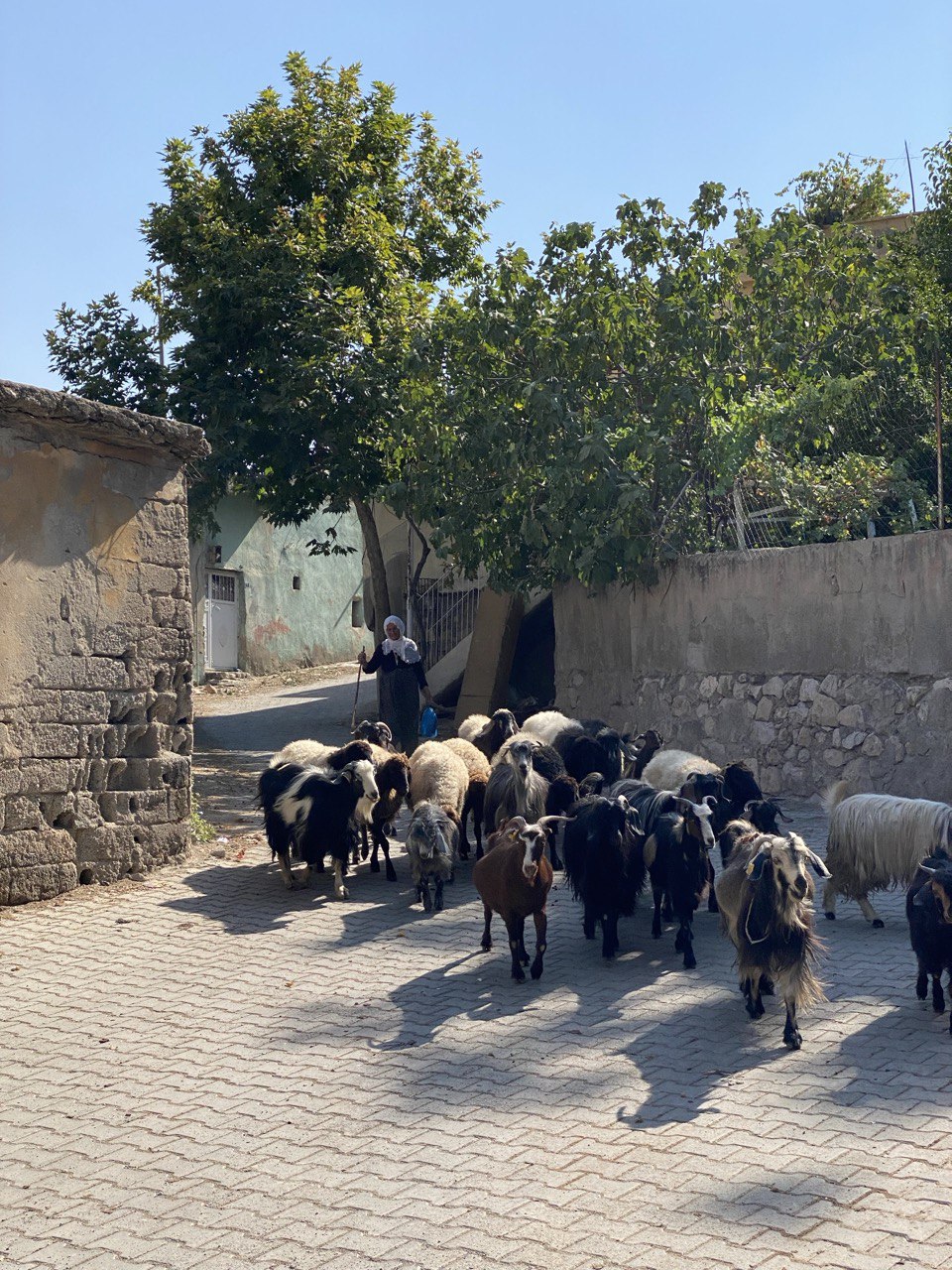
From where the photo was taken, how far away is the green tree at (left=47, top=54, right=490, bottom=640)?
1564cm

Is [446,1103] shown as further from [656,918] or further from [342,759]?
[342,759]

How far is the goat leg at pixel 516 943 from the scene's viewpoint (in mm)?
7039

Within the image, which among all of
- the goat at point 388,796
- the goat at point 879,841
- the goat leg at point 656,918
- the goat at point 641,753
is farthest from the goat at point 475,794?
the goat at point 879,841

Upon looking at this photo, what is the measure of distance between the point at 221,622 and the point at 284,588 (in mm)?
2122

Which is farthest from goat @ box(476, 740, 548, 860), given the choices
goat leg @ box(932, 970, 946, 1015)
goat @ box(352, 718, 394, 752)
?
goat leg @ box(932, 970, 946, 1015)

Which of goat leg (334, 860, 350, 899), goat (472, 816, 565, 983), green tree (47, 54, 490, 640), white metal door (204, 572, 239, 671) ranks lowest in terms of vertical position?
goat leg (334, 860, 350, 899)

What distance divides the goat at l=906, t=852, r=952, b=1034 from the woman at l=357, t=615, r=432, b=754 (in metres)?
7.90

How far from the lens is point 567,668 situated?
15.6 meters

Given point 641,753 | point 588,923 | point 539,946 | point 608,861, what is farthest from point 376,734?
point 539,946

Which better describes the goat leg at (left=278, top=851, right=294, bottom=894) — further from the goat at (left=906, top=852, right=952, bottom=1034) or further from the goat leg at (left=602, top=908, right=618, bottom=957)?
the goat at (left=906, top=852, right=952, bottom=1034)

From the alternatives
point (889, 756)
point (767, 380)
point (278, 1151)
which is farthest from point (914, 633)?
point (278, 1151)

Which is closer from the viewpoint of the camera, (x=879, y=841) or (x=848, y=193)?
(x=879, y=841)

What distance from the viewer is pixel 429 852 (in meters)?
8.57

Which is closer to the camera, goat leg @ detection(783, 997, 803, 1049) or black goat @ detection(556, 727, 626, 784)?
goat leg @ detection(783, 997, 803, 1049)
